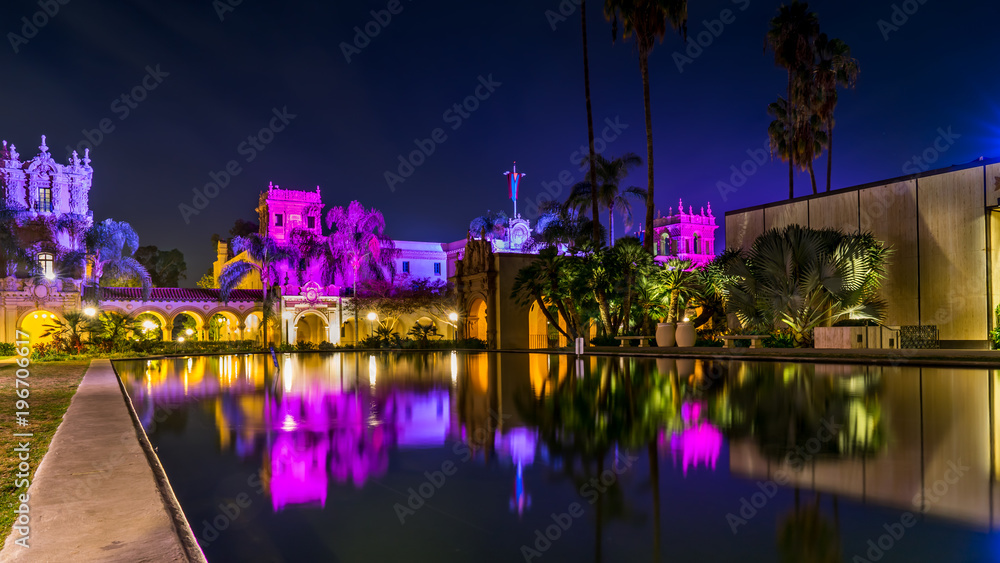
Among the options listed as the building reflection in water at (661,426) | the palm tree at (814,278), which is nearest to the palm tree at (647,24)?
the palm tree at (814,278)

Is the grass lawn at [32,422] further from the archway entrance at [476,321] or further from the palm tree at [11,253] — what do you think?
the palm tree at [11,253]

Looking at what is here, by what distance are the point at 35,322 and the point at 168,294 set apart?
870 centimetres

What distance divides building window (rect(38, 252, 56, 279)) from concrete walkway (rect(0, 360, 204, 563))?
47842 millimetres

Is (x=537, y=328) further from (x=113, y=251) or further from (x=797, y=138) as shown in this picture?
(x=113, y=251)

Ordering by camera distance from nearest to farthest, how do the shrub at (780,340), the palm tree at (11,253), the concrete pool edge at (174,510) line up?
the concrete pool edge at (174,510), the shrub at (780,340), the palm tree at (11,253)

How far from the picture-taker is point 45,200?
2034 inches

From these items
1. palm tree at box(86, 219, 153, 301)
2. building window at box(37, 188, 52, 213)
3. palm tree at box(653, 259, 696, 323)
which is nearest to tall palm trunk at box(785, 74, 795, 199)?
palm tree at box(653, 259, 696, 323)

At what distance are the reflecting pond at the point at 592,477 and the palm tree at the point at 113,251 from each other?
140 ft

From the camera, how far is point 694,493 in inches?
203

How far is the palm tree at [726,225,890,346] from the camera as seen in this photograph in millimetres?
24984

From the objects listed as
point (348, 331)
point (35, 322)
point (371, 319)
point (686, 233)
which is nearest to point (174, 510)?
point (371, 319)

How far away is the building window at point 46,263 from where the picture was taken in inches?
1864

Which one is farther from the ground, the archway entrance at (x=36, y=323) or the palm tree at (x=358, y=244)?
the palm tree at (x=358, y=244)

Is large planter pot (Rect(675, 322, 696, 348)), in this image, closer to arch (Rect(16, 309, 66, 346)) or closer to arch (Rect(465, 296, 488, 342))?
arch (Rect(465, 296, 488, 342))
